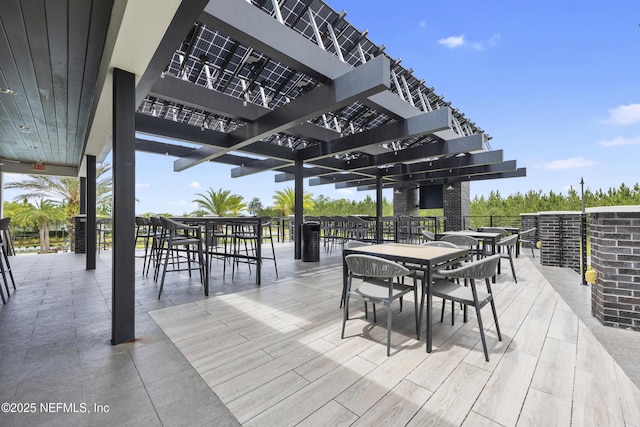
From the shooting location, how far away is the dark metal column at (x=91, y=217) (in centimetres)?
542

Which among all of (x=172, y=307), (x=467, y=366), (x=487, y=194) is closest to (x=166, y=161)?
(x=172, y=307)

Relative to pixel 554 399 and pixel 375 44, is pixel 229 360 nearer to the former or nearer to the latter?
pixel 554 399

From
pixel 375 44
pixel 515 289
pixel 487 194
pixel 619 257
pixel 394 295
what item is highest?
pixel 375 44

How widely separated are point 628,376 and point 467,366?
946 mm

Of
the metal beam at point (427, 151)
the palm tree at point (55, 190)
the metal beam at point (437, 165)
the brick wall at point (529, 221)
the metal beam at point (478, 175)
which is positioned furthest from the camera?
the palm tree at point (55, 190)

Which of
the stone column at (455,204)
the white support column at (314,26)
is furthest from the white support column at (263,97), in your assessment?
the stone column at (455,204)

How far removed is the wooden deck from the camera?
54.1 inches

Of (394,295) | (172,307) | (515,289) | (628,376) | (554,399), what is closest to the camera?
(554,399)

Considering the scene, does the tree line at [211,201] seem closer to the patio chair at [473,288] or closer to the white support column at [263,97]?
the white support column at [263,97]

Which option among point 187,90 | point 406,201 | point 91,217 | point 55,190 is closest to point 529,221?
point 406,201

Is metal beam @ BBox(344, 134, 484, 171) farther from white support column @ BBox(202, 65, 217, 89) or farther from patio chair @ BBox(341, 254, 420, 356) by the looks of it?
patio chair @ BBox(341, 254, 420, 356)

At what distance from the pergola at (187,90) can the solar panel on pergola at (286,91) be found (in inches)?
0.8

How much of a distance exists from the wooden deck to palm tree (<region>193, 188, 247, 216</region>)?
11609 mm

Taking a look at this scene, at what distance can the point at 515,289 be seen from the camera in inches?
145
